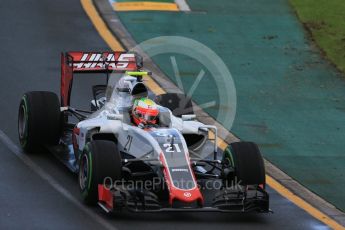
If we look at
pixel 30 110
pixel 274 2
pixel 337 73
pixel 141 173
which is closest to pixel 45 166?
pixel 30 110

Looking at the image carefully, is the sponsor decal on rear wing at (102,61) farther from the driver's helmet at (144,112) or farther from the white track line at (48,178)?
the driver's helmet at (144,112)

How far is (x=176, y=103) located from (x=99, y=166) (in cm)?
287

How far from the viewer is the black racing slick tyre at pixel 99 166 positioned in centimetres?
1473

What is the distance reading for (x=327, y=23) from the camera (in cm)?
2520

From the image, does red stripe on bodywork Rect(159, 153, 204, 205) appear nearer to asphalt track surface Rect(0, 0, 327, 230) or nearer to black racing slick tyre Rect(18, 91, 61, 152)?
asphalt track surface Rect(0, 0, 327, 230)

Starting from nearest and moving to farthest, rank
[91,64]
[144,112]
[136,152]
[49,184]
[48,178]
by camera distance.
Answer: [136,152] < [144,112] < [49,184] < [48,178] < [91,64]

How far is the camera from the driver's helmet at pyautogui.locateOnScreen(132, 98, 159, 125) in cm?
1587

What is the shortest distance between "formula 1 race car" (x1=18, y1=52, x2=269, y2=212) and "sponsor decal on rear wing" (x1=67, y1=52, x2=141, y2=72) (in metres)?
0.02

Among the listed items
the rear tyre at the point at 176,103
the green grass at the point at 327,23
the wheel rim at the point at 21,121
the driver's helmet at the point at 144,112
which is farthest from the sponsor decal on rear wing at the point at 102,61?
the green grass at the point at 327,23

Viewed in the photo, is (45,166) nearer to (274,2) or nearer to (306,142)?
(306,142)

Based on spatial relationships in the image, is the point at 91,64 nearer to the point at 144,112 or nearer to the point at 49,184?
the point at 144,112

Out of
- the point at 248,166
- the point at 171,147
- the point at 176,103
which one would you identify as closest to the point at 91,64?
the point at 176,103

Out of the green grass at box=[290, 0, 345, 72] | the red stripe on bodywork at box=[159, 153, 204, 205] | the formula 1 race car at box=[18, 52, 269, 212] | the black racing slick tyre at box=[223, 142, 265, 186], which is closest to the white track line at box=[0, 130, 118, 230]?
the formula 1 race car at box=[18, 52, 269, 212]

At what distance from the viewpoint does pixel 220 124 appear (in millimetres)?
19453
